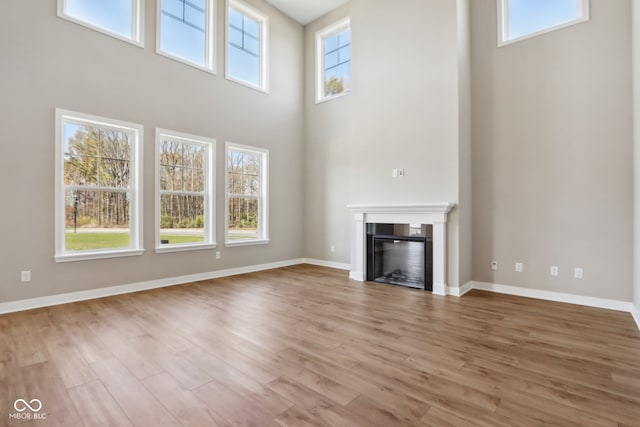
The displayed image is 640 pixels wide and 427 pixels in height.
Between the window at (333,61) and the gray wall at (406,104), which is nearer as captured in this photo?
the gray wall at (406,104)

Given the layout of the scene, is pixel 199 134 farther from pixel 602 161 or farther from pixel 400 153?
pixel 602 161

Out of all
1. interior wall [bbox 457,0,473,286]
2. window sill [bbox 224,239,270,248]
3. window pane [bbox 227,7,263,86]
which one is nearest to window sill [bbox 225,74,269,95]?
window pane [bbox 227,7,263,86]

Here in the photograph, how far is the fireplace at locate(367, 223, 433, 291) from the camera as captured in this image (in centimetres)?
443

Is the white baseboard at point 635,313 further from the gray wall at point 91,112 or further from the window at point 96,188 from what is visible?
the window at point 96,188

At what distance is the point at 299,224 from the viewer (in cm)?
679

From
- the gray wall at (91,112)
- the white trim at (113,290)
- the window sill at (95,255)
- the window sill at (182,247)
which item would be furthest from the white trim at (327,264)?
the window sill at (95,255)

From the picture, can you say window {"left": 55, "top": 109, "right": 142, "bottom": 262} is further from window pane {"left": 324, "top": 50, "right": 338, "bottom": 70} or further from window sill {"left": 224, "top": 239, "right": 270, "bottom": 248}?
window pane {"left": 324, "top": 50, "right": 338, "bottom": 70}

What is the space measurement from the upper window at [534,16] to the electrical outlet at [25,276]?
6766mm

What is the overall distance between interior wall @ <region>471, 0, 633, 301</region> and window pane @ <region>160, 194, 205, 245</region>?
4.45 m

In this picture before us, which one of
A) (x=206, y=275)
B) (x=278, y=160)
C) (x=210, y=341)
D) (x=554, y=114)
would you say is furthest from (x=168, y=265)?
(x=554, y=114)

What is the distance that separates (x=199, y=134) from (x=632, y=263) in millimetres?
6101

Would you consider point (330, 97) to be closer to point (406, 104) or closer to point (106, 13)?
point (406, 104)

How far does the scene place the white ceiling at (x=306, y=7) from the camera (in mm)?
6074

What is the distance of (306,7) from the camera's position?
6.24 metres
